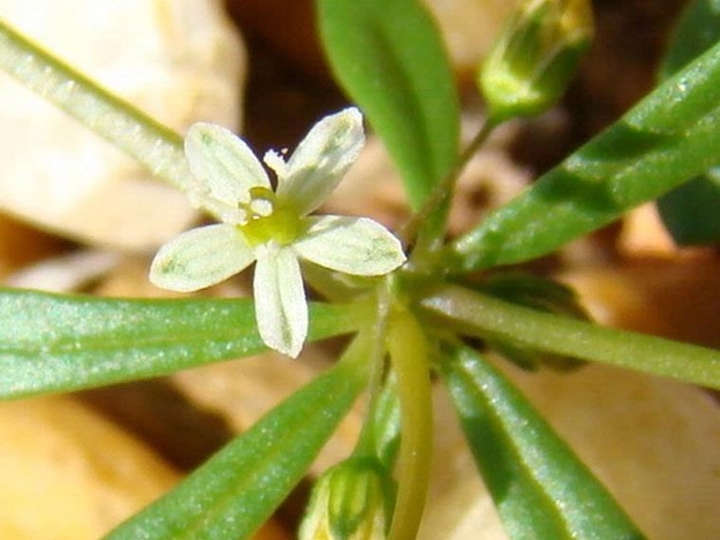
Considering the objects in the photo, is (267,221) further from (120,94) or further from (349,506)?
(120,94)

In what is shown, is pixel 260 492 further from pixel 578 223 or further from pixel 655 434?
pixel 655 434

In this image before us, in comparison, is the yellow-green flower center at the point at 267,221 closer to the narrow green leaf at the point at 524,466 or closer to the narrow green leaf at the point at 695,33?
the narrow green leaf at the point at 524,466

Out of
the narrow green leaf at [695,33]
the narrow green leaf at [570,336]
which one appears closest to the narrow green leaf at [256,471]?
the narrow green leaf at [570,336]

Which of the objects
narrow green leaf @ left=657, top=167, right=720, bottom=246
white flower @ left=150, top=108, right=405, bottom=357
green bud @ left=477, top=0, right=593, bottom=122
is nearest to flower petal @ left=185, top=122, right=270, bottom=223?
white flower @ left=150, top=108, right=405, bottom=357

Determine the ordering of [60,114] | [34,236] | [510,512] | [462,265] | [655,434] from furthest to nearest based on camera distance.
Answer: [34,236] → [60,114] → [655,434] → [462,265] → [510,512]

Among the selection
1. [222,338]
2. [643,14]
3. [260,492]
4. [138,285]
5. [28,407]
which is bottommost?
[260,492]

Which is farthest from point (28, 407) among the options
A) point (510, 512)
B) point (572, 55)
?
point (572, 55)
